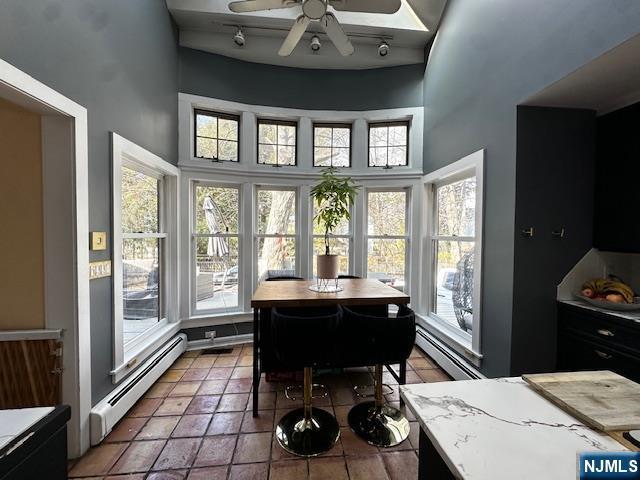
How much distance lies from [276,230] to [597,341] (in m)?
3.09

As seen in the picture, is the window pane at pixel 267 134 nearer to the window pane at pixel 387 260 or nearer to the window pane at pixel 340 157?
the window pane at pixel 340 157

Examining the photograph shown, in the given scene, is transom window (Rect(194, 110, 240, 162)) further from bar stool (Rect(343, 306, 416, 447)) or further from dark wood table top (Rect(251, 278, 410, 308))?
bar stool (Rect(343, 306, 416, 447))

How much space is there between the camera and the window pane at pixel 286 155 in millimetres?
3650

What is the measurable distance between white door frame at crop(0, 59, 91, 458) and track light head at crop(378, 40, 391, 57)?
305cm

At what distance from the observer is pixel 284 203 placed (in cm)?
363

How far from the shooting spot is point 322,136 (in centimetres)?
372

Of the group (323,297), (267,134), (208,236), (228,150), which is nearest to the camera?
(323,297)

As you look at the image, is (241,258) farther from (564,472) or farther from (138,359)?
(564,472)

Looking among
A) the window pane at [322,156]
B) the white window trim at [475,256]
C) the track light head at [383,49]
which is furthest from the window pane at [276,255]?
the track light head at [383,49]

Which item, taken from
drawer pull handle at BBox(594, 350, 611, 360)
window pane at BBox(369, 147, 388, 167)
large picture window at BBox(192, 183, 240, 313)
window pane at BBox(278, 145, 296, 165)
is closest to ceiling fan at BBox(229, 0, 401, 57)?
window pane at BBox(278, 145, 296, 165)

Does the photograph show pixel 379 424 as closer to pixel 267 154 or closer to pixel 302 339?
pixel 302 339

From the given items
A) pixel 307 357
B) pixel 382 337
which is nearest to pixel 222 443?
pixel 307 357

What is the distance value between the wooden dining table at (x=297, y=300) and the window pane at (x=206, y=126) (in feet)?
6.82

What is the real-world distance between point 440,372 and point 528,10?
3.06 metres
